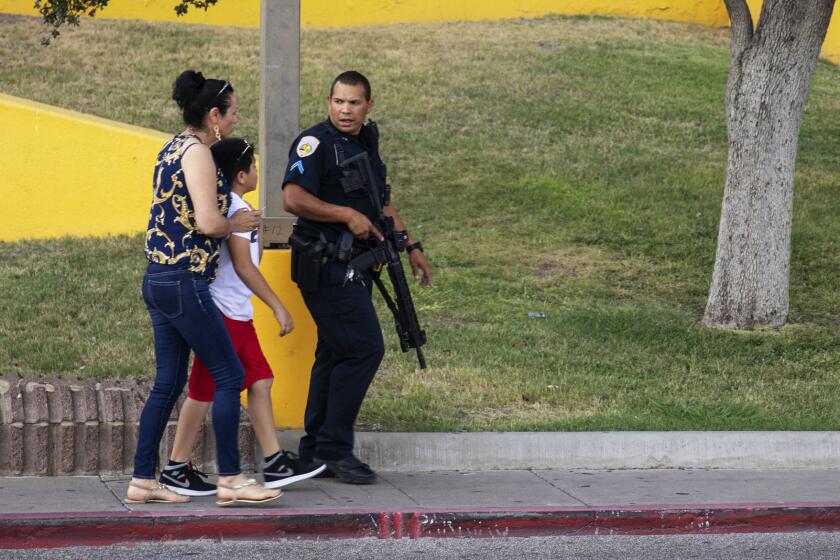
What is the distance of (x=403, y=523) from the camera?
545 cm

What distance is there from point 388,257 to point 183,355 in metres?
1.05

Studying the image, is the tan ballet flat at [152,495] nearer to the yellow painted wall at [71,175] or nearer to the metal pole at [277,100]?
the metal pole at [277,100]

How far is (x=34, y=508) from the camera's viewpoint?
5285mm

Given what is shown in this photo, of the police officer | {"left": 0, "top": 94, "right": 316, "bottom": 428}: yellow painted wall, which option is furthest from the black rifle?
{"left": 0, "top": 94, "right": 316, "bottom": 428}: yellow painted wall

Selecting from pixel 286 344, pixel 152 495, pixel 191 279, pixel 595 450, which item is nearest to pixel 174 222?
pixel 191 279

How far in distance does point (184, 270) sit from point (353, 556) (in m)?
1.31

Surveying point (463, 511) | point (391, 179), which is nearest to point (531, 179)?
point (391, 179)

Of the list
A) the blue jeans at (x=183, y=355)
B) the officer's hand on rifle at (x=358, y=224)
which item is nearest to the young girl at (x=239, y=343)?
the blue jeans at (x=183, y=355)

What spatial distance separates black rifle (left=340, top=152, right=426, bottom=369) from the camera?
19.1 ft

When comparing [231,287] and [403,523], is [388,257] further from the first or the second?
[403,523]

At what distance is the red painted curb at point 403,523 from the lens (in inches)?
201

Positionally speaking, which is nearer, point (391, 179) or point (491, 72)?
point (391, 179)

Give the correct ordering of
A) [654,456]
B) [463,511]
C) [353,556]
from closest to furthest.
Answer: [353,556]
[463,511]
[654,456]

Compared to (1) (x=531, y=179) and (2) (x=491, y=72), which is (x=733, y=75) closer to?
(1) (x=531, y=179)
